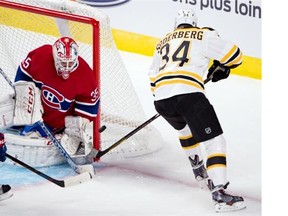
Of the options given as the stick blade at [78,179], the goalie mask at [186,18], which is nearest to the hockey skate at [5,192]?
the stick blade at [78,179]

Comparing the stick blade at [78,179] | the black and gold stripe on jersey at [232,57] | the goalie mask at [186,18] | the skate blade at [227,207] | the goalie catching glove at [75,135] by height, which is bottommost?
the skate blade at [227,207]

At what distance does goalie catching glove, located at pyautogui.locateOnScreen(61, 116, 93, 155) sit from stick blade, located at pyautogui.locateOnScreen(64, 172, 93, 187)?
0.94 feet

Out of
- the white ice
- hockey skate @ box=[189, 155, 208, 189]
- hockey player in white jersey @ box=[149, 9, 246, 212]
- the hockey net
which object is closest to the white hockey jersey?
hockey player in white jersey @ box=[149, 9, 246, 212]

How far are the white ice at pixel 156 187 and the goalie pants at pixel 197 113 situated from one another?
1.04 ft

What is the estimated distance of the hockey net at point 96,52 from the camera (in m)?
4.90

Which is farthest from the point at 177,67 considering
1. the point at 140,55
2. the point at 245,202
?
the point at 140,55

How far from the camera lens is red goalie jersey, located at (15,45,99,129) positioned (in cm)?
484

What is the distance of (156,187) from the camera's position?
15.2ft

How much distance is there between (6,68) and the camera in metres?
5.43

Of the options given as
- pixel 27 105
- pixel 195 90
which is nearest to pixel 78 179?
pixel 27 105

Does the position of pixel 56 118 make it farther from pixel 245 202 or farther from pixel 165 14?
pixel 165 14

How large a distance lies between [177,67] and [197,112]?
0.24 metres

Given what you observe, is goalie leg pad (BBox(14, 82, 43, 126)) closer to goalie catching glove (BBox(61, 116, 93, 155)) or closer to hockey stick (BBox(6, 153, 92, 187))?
goalie catching glove (BBox(61, 116, 93, 155))

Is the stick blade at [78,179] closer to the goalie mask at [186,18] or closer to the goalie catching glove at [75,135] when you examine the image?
the goalie catching glove at [75,135]
